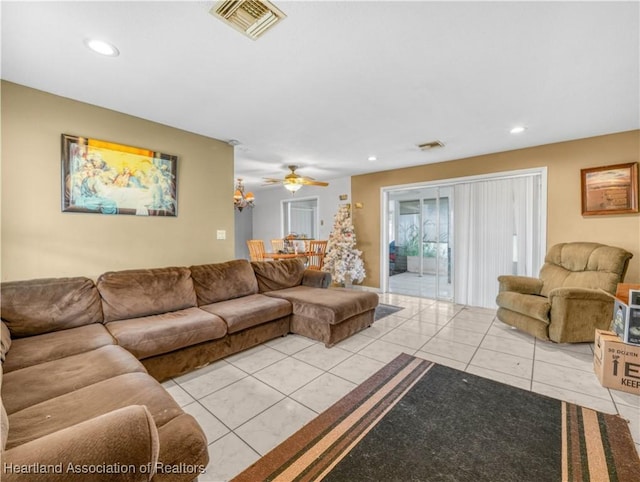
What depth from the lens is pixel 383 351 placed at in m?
2.92

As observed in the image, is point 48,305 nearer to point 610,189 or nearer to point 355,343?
point 355,343

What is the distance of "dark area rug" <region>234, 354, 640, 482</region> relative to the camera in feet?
4.76

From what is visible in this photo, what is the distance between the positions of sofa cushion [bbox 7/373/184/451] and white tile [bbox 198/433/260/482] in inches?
18.8

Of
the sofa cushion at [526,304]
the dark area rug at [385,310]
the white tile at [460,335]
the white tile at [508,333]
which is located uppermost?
the sofa cushion at [526,304]

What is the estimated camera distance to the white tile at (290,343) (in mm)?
2971

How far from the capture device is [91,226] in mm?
2715

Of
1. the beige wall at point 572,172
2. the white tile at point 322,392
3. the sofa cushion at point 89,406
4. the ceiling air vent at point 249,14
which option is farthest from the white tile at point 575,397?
the ceiling air vent at point 249,14

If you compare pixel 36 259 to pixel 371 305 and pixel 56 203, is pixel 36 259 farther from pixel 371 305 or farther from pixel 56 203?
pixel 371 305

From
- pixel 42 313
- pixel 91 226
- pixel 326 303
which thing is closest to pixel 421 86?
pixel 326 303

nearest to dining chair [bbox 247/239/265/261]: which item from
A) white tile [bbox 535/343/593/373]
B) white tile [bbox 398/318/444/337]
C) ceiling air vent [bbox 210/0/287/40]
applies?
white tile [bbox 398/318/444/337]

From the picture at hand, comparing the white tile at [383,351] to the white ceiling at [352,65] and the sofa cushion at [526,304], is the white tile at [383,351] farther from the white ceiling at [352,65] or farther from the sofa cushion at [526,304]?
the white ceiling at [352,65]

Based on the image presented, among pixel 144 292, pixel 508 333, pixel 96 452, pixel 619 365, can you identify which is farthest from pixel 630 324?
pixel 144 292

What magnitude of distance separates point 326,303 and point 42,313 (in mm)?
2369

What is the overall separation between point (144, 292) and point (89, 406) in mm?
1518
